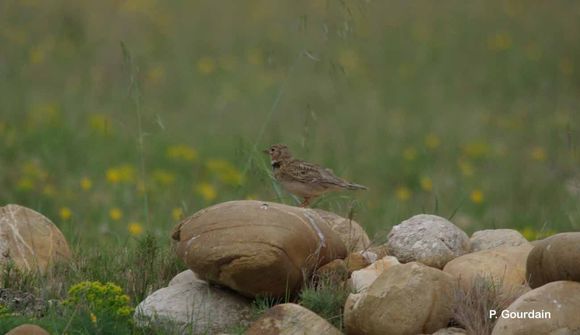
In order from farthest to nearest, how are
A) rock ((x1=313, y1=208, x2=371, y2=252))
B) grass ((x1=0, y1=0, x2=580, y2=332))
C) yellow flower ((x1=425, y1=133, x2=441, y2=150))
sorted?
yellow flower ((x1=425, y1=133, x2=441, y2=150)) < grass ((x1=0, y1=0, x2=580, y2=332)) < rock ((x1=313, y1=208, x2=371, y2=252))

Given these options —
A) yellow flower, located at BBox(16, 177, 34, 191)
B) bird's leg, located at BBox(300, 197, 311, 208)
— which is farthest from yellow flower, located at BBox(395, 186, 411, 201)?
yellow flower, located at BBox(16, 177, 34, 191)

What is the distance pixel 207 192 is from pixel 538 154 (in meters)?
4.07

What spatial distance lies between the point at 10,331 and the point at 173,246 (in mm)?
1684

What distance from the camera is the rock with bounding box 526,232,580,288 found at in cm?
531

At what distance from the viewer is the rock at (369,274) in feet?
19.1

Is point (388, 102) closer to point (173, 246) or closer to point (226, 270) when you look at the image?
point (173, 246)

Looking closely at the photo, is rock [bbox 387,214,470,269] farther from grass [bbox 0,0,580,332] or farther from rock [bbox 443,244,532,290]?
grass [bbox 0,0,580,332]

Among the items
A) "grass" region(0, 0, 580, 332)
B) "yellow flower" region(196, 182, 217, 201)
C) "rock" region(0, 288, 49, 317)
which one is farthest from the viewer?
"yellow flower" region(196, 182, 217, 201)

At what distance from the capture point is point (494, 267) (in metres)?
5.97

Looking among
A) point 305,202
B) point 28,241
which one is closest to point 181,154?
point 305,202

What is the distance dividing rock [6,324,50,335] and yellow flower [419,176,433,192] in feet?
21.0

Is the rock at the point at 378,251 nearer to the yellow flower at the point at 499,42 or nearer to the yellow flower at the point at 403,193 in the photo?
the yellow flower at the point at 403,193

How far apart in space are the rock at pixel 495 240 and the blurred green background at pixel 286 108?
148 cm

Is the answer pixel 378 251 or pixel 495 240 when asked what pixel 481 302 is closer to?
pixel 378 251
